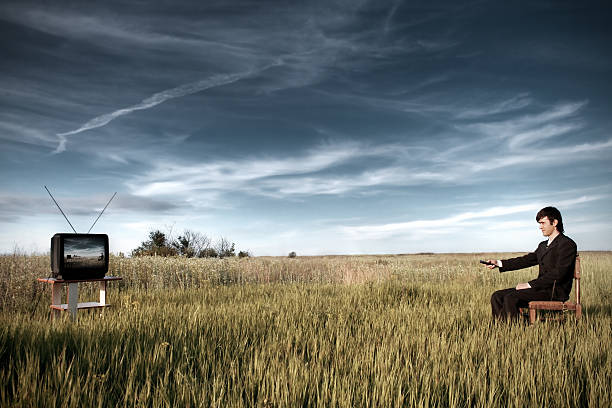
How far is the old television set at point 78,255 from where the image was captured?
19.9ft

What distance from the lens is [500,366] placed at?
4.17 metres

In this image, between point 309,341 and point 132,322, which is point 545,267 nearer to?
point 309,341

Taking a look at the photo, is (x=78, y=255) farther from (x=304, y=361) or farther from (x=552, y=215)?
(x=552, y=215)

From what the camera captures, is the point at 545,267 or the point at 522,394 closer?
the point at 522,394

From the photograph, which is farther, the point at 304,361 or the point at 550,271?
the point at 550,271

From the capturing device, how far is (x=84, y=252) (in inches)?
246

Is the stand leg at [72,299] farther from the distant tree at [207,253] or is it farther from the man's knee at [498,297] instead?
the distant tree at [207,253]

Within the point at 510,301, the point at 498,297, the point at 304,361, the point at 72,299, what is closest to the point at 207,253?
the point at 72,299

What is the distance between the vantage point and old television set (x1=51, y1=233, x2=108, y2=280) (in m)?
6.07

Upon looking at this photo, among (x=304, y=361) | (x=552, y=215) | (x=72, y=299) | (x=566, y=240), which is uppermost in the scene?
(x=552, y=215)

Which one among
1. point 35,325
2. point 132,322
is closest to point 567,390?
point 132,322

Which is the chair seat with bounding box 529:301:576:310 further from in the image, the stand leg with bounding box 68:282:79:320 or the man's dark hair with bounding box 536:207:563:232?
the stand leg with bounding box 68:282:79:320

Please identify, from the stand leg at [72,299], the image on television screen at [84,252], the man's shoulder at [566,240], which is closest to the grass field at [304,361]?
the stand leg at [72,299]

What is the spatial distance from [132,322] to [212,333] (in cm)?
123
